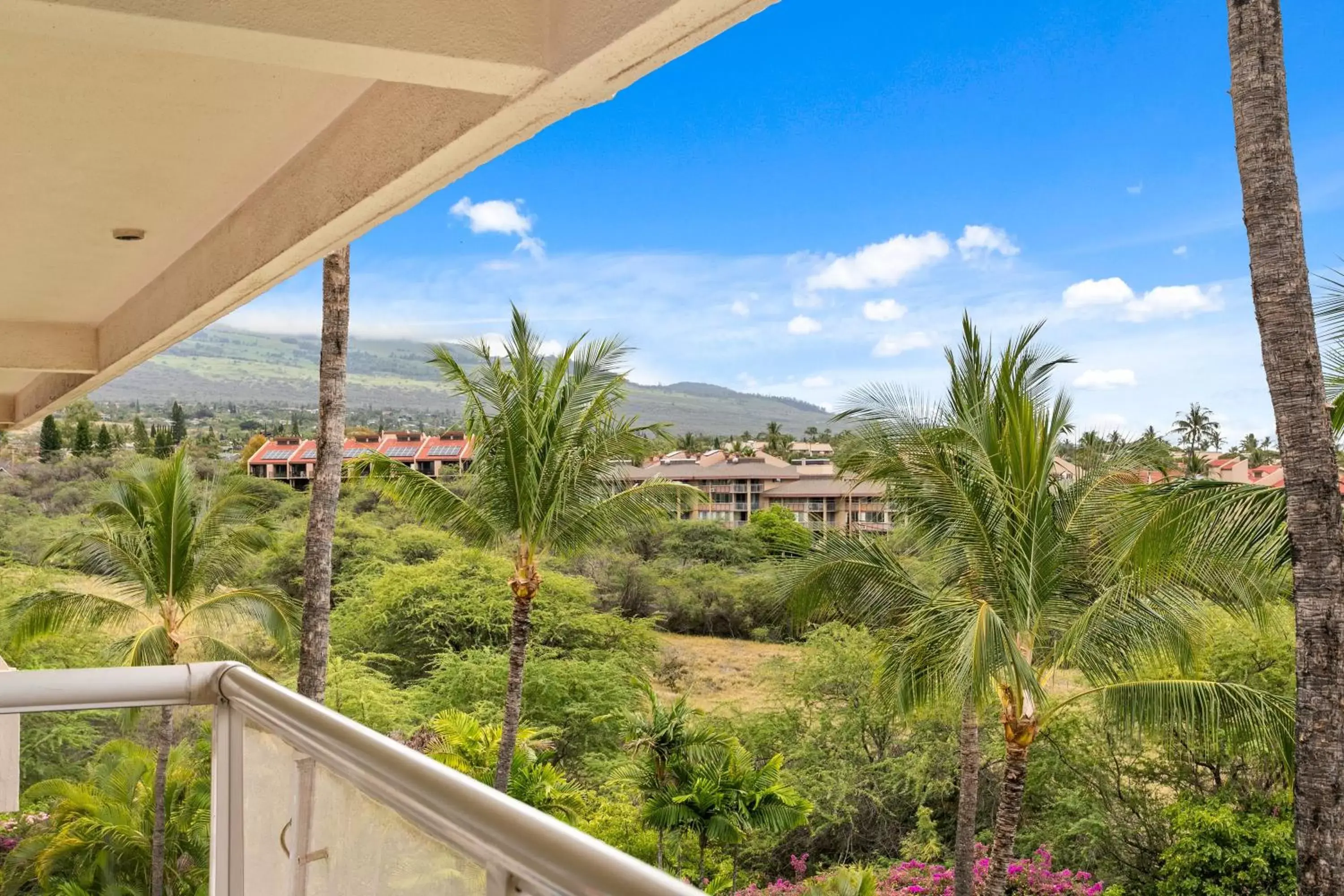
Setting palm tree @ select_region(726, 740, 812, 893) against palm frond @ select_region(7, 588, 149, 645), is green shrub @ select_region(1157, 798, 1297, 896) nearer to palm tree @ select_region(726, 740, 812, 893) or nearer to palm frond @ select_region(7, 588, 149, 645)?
palm tree @ select_region(726, 740, 812, 893)

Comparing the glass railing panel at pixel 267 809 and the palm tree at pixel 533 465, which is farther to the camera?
the palm tree at pixel 533 465

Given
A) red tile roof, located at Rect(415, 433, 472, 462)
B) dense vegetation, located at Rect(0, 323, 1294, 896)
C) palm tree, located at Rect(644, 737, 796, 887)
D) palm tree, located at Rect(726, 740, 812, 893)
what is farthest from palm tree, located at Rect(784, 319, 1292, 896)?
red tile roof, located at Rect(415, 433, 472, 462)

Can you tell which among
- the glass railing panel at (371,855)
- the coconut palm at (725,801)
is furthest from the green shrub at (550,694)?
the glass railing panel at (371,855)

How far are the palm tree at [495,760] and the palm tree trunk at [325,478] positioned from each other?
3164mm

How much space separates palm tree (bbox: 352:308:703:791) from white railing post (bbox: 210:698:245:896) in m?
10.4

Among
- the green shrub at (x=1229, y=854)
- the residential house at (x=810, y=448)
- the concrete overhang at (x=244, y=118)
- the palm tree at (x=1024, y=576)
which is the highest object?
the residential house at (x=810, y=448)

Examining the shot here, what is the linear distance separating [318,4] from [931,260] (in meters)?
66.4

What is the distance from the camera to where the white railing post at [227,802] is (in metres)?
1.33

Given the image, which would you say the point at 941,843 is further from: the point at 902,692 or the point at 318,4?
the point at 318,4

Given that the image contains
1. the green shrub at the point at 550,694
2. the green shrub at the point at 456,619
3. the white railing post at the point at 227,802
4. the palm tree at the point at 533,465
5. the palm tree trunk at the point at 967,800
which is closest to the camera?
the white railing post at the point at 227,802

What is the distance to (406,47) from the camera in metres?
1.06

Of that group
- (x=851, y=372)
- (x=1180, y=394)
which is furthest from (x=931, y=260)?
(x=1180, y=394)

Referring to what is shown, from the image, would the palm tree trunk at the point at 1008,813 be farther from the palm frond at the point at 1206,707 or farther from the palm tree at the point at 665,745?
the palm tree at the point at 665,745

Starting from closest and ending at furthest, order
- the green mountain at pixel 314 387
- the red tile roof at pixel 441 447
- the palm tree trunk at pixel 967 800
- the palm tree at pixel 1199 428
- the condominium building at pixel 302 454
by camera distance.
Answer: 1. the palm tree trunk at pixel 967 800
2. the red tile roof at pixel 441 447
3. the condominium building at pixel 302 454
4. the palm tree at pixel 1199 428
5. the green mountain at pixel 314 387
